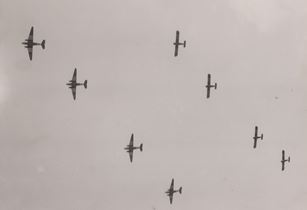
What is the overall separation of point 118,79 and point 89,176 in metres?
0.98

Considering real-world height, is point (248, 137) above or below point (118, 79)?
below

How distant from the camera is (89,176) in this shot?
16.2 ft

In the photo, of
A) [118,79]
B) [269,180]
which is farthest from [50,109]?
[269,180]

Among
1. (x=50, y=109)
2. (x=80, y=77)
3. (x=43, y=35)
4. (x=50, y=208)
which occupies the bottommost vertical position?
(x=50, y=208)

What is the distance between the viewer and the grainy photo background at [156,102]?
15.7 ft

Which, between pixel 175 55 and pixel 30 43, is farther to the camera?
pixel 175 55

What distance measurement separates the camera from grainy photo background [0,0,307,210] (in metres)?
Answer: 4.79

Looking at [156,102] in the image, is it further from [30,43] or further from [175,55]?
[30,43]

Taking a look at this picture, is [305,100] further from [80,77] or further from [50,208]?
[50,208]

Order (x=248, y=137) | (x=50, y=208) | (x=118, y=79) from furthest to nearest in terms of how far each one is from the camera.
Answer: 1. (x=248, y=137)
2. (x=118, y=79)
3. (x=50, y=208)

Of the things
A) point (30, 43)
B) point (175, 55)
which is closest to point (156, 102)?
point (175, 55)

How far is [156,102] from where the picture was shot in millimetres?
5223


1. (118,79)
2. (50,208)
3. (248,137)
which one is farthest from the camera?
(248,137)

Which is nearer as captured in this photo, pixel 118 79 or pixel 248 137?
pixel 118 79
